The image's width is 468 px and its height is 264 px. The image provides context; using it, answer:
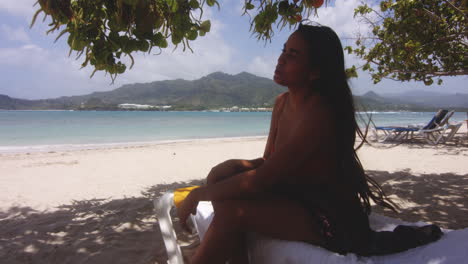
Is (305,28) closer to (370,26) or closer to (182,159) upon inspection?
(370,26)

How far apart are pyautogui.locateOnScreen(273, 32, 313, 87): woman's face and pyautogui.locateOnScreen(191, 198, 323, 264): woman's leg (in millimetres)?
591

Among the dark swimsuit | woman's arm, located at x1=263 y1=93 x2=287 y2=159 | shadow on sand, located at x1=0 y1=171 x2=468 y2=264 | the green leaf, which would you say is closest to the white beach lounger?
the dark swimsuit

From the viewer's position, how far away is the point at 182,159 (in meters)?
8.83

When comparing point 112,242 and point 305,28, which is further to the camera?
point 112,242

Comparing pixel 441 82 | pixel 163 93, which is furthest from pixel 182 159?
pixel 163 93

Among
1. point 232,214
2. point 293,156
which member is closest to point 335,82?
point 293,156

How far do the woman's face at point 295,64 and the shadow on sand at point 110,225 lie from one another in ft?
6.31

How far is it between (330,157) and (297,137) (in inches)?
7.9

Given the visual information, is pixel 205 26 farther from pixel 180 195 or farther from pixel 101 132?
pixel 101 132

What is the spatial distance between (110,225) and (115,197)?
57.0 inches

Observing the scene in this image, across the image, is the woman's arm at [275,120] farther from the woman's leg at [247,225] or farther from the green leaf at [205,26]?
the green leaf at [205,26]

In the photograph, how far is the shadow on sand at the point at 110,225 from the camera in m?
2.56

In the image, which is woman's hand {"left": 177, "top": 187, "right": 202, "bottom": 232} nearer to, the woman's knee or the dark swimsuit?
the woman's knee

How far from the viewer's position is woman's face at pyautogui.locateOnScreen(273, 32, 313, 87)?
138 cm
